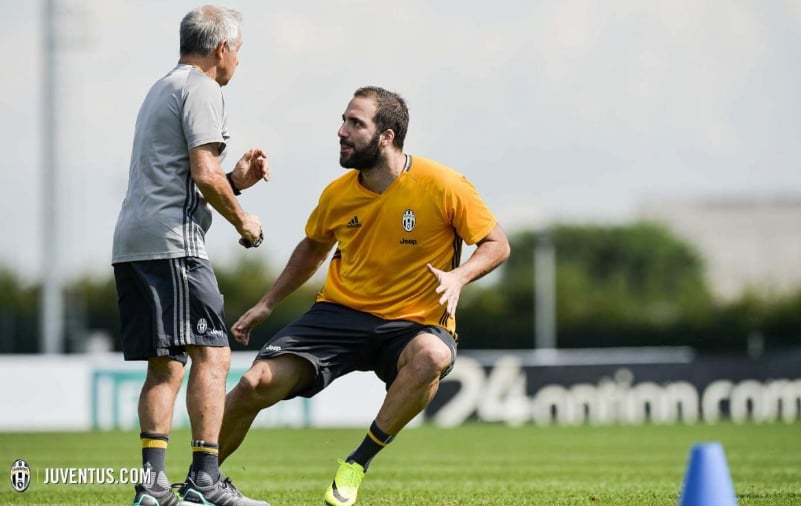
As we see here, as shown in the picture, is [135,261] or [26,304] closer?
[135,261]

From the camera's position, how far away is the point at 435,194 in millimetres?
7262

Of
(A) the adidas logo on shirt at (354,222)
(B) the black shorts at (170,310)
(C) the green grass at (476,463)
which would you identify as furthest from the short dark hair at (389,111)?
(C) the green grass at (476,463)

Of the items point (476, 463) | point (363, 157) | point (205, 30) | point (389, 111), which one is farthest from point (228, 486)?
point (476, 463)

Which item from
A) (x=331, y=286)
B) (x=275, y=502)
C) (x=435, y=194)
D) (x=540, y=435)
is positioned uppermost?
(x=435, y=194)

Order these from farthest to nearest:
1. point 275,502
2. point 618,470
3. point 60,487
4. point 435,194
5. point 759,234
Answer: point 759,234 → point 618,470 → point 60,487 → point 275,502 → point 435,194

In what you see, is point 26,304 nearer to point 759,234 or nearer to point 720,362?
point 720,362

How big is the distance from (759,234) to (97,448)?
253 ft

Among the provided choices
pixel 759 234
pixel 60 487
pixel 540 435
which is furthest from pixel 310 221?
pixel 759 234

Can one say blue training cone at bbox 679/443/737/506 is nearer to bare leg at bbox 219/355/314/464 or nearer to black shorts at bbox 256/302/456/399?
black shorts at bbox 256/302/456/399

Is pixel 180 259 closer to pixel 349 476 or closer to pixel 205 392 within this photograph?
pixel 205 392

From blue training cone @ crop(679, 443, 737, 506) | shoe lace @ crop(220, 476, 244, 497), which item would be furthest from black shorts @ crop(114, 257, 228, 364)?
blue training cone @ crop(679, 443, 737, 506)

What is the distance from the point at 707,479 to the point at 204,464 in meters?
2.55

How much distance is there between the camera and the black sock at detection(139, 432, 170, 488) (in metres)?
6.39

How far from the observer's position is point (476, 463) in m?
12.4
